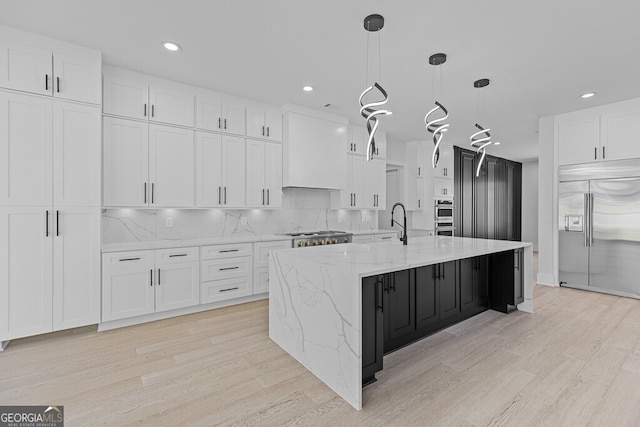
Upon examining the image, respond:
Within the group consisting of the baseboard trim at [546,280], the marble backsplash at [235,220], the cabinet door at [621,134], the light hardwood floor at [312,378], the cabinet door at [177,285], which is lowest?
the light hardwood floor at [312,378]

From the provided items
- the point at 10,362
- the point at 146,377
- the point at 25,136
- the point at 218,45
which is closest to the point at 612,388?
the point at 146,377

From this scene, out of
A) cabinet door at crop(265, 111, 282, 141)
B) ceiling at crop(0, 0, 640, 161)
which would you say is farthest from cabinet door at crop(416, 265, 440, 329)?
cabinet door at crop(265, 111, 282, 141)

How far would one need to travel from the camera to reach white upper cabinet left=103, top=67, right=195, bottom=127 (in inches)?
128

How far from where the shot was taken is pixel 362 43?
278 cm

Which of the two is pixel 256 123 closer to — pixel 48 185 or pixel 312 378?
pixel 48 185

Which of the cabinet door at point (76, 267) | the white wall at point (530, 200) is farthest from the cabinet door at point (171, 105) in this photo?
the white wall at point (530, 200)

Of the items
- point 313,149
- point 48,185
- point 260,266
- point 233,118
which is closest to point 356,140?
point 313,149

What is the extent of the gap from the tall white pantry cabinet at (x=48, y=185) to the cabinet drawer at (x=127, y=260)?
0.08m

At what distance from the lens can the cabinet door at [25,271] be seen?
2.59 metres

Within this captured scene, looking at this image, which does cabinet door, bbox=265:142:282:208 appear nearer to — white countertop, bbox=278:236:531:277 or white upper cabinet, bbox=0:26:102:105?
white countertop, bbox=278:236:531:277

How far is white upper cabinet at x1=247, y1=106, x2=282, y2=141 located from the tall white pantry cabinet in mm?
1791

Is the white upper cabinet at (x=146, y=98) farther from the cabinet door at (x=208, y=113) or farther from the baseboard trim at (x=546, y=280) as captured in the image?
the baseboard trim at (x=546, y=280)

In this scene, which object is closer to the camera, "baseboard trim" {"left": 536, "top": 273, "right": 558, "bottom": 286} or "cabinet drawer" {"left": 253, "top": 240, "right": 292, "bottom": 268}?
"cabinet drawer" {"left": 253, "top": 240, "right": 292, "bottom": 268}

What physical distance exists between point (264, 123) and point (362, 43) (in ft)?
6.73
